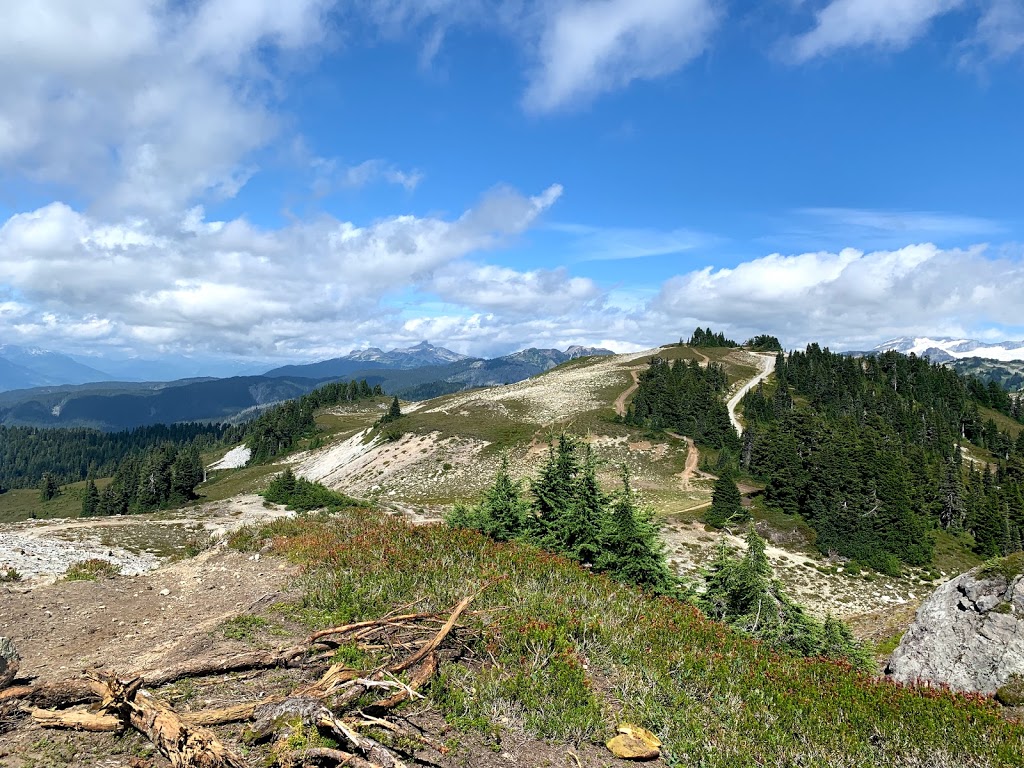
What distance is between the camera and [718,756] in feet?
21.7

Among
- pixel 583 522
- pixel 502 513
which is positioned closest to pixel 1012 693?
pixel 583 522

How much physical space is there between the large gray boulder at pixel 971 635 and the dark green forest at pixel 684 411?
190ft

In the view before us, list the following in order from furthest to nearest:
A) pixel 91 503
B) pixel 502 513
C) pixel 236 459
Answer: pixel 236 459 → pixel 91 503 → pixel 502 513

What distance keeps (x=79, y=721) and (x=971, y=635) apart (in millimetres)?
19133

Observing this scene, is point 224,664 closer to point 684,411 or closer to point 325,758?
point 325,758

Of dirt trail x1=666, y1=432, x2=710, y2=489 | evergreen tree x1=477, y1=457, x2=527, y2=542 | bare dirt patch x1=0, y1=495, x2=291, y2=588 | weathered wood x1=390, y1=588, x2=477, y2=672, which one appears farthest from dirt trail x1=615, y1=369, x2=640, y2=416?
weathered wood x1=390, y1=588, x2=477, y2=672

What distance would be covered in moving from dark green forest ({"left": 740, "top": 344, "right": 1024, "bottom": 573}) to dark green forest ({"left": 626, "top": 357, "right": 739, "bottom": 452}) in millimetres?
3797

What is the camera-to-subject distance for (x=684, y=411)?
267ft

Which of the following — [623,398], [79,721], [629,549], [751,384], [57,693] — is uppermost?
[751,384]

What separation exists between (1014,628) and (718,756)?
11747 millimetres

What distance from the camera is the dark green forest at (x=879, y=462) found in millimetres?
43281

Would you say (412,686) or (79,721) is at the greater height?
(79,721)

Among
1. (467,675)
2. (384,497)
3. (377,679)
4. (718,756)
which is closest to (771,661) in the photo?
(718,756)

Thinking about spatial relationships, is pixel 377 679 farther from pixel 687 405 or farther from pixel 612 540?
pixel 687 405
